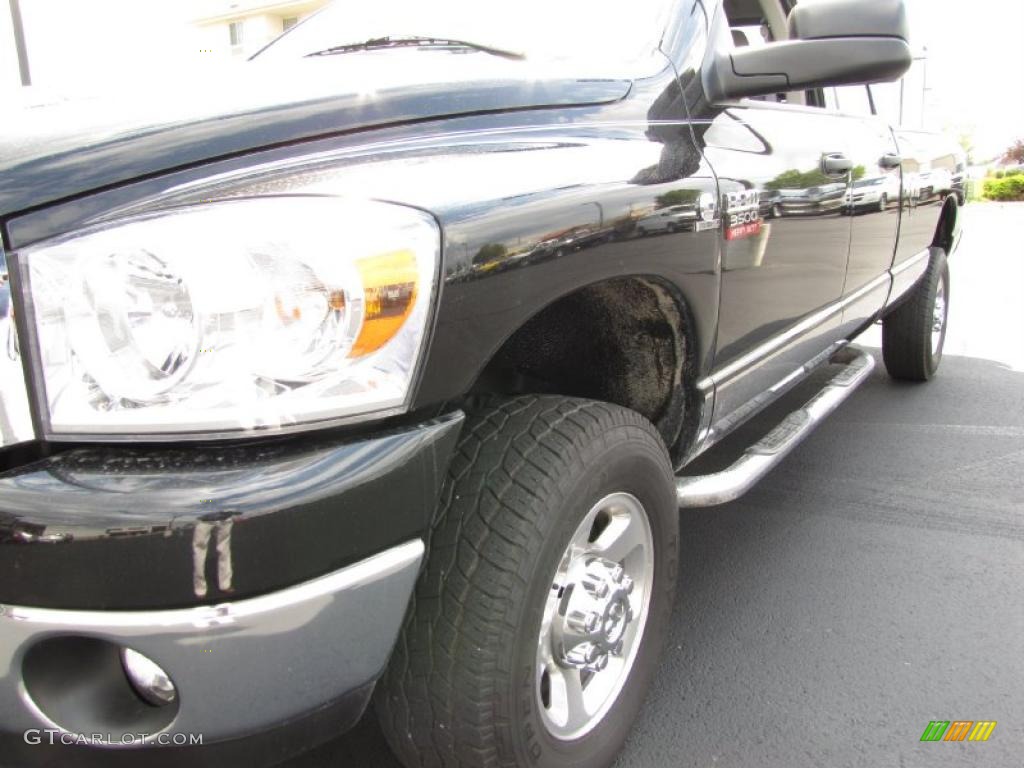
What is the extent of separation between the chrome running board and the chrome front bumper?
103cm

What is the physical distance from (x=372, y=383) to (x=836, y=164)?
2.06m

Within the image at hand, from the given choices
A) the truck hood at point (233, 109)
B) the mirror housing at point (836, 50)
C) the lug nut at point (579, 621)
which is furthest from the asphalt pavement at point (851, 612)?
the mirror housing at point (836, 50)

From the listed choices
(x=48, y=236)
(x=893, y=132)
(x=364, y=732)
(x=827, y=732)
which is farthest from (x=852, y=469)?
(x=48, y=236)

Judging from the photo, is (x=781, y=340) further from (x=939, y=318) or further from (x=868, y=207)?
(x=939, y=318)

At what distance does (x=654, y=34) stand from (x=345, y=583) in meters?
1.62

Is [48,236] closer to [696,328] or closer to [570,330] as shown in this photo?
[570,330]

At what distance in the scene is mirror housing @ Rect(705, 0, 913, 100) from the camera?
189 centimetres

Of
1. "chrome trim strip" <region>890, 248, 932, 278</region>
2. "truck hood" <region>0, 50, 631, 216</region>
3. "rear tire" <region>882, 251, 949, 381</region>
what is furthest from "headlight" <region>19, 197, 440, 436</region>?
"rear tire" <region>882, 251, 949, 381</region>

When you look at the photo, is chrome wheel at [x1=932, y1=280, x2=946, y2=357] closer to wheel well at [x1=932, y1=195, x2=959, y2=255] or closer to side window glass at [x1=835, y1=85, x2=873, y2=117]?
wheel well at [x1=932, y1=195, x2=959, y2=255]

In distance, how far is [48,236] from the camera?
3.69 ft

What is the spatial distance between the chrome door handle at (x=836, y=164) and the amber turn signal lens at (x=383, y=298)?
1.86 meters

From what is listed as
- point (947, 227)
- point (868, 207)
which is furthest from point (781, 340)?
point (947, 227)

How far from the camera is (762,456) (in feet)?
7.91

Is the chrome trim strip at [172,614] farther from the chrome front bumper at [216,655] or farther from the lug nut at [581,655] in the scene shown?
the lug nut at [581,655]
